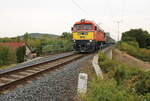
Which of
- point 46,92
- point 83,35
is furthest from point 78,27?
point 46,92

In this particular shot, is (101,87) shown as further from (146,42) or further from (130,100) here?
(146,42)

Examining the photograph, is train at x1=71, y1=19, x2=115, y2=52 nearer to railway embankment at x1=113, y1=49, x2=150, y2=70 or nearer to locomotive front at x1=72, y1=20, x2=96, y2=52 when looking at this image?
locomotive front at x1=72, y1=20, x2=96, y2=52

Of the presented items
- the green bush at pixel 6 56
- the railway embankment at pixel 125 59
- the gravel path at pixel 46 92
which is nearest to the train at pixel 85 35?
the railway embankment at pixel 125 59

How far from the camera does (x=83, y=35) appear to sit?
16.0 meters

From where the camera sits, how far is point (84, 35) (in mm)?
15930

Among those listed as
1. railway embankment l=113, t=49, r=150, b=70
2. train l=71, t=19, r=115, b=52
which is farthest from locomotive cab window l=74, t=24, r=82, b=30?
railway embankment l=113, t=49, r=150, b=70

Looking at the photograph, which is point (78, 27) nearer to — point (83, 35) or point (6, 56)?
point (83, 35)

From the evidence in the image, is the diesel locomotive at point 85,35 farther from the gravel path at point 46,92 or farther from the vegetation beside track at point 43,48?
the gravel path at point 46,92

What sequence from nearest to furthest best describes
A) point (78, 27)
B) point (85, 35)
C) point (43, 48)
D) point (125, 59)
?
point (43, 48) < point (85, 35) < point (78, 27) < point (125, 59)

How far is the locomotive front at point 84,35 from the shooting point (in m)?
15.6

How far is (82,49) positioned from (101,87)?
12374 millimetres

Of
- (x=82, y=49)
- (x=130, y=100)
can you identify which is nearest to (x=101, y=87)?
(x=130, y=100)

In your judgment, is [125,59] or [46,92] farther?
[125,59]

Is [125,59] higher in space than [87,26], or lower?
lower
